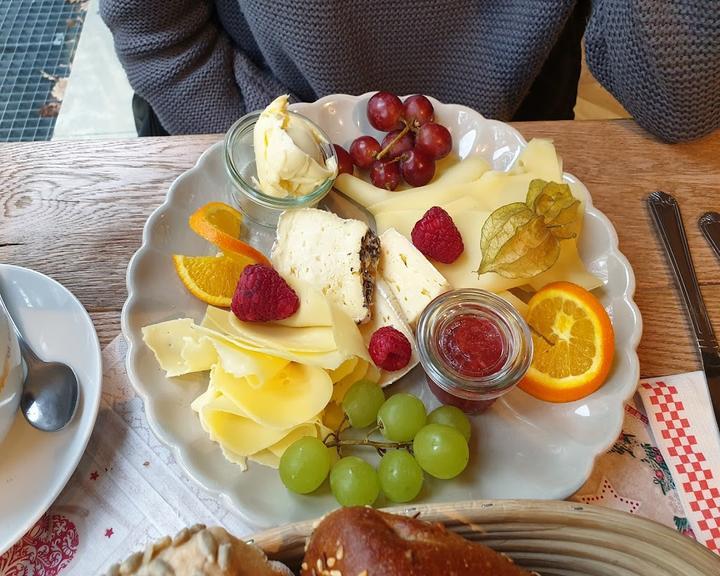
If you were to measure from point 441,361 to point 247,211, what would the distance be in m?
0.44

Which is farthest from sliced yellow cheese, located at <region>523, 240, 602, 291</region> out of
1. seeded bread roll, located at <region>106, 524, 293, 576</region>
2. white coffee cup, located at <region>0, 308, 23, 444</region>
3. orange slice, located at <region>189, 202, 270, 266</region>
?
white coffee cup, located at <region>0, 308, 23, 444</region>

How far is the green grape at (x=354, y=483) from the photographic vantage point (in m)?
0.77

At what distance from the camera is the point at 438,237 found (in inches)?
37.5

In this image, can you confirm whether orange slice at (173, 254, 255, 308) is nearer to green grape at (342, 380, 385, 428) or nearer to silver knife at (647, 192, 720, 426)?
green grape at (342, 380, 385, 428)

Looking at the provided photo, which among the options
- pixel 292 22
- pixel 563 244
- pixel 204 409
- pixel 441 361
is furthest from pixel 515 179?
pixel 204 409

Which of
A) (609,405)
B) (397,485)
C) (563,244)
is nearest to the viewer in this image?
(397,485)

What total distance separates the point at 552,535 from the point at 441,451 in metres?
0.21

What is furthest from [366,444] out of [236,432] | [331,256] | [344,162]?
[344,162]

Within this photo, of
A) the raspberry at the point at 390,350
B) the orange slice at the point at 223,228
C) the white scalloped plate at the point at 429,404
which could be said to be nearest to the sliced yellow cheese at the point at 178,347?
the white scalloped plate at the point at 429,404

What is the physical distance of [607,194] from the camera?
1099 mm

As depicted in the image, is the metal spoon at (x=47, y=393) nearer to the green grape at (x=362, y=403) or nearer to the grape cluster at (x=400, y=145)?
the green grape at (x=362, y=403)

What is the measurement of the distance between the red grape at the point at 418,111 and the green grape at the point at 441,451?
1.81ft

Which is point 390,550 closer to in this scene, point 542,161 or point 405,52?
point 542,161

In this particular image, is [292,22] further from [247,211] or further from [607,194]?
[607,194]
